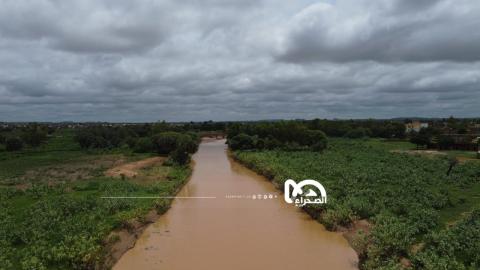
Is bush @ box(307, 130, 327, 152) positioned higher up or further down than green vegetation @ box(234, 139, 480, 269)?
higher up

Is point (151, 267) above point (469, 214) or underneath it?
underneath

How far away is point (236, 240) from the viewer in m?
17.1

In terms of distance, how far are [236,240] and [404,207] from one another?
7.65 meters

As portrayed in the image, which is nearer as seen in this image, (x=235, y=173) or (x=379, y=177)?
(x=379, y=177)

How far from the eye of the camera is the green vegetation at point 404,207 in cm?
1318

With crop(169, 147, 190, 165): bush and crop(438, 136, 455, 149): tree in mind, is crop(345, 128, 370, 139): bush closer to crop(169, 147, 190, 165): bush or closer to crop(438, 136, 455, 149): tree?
crop(438, 136, 455, 149): tree

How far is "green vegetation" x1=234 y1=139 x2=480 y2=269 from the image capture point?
13180 mm

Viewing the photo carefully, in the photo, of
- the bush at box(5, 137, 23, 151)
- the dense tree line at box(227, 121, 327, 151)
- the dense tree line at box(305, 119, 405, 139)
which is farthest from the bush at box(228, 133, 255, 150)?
the bush at box(5, 137, 23, 151)

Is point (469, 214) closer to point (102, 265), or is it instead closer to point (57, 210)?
point (102, 265)

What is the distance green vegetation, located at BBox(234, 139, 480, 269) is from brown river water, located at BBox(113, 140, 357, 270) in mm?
1160

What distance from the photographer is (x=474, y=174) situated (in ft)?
93.4

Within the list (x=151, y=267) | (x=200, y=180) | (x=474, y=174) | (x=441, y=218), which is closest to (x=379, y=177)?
(x=474, y=174)

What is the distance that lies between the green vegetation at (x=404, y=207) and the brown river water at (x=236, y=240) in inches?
45.7

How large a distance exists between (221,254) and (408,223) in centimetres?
743
